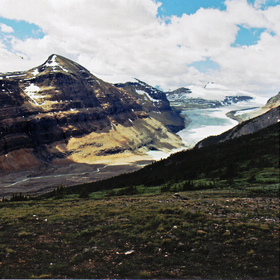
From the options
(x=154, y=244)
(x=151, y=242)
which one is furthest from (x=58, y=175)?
(x=154, y=244)

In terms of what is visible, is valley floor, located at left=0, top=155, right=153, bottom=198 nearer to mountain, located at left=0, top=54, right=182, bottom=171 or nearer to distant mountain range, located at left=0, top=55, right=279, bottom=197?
distant mountain range, located at left=0, top=55, right=279, bottom=197

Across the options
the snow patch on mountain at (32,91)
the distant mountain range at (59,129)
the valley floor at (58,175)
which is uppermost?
the snow patch on mountain at (32,91)

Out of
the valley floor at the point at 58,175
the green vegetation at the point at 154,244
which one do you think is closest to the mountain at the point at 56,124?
the valley floor at the point at 58,175

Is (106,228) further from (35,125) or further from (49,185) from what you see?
(35,125)

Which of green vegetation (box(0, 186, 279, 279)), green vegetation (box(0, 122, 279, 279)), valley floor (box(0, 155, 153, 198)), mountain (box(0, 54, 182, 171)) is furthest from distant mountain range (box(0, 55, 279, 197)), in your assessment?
green vegetation (box(0, 186, 279, 279))

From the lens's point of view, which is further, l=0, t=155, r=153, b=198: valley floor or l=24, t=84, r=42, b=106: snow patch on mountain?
l=24, t=84, r=42, b=106: snow patch on mountain

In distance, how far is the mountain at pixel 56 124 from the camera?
123 metres

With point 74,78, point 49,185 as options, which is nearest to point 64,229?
point 49,185

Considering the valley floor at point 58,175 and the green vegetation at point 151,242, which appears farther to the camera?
the valley floor at point 58,175

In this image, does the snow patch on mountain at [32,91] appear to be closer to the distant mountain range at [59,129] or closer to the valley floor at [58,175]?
the distant mountain range at [59,129]

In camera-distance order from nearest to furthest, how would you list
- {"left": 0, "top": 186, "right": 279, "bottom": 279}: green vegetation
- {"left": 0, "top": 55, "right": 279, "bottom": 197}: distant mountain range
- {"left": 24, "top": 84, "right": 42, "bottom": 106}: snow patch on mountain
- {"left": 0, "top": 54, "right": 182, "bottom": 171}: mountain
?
{"left": 0, "top": 186, "right": 279, "bottom": 279}: green vegetation, {"left": 0, "top": 55, "right": 279, "bottom": 197}: distant mountain range, {"left": 0, "top": 54, "right": 182, "bottom": 171}: mountain, {"left": 24, "top": 84, "right": 42, "bottom": 106}: snow patch on mountain

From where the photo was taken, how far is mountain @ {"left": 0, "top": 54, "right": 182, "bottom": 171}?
123 metres

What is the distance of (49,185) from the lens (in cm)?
9150

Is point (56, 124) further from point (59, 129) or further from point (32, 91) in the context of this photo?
point (32, 91)
